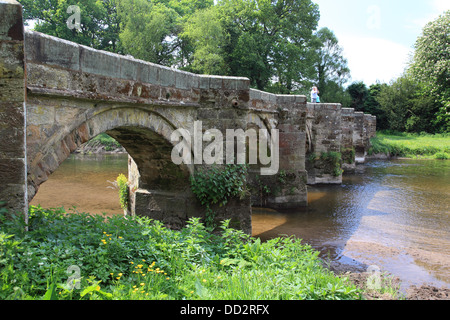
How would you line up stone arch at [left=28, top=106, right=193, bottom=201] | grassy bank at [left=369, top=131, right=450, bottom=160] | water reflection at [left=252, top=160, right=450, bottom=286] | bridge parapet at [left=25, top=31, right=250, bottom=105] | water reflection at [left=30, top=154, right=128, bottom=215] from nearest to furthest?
1. bridge parapet at [left=25, top=31, right=250, bottom=105]
2. stone arch at [left=28, top=106, right=193, bottom=201]
3. water reflection at [left=252, top=160, right=450, bottom=286]
4. water reflection at [left=30, top=154, right=128, bottom=215]
5. grassy bank at [left=369, top=131, right=450, bottom=160]

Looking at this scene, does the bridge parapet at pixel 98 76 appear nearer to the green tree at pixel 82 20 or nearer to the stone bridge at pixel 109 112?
the stone bridge at pixel 109 112

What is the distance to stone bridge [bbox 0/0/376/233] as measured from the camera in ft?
12.1

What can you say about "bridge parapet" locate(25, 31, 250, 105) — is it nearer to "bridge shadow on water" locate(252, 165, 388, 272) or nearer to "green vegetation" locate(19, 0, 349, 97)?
"bridge shadow on water" locate(252, 165, 388, 272)

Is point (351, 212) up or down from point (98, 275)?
down

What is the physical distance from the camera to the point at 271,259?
4641mm

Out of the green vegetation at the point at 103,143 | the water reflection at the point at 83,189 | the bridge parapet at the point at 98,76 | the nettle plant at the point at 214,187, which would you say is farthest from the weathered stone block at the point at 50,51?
the green vegetation at the point at 103,143

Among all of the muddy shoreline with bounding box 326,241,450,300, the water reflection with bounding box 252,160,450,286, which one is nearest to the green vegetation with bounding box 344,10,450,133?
the water reflection with bounding box 252,160,450,286

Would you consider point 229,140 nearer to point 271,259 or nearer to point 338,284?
point 271,259

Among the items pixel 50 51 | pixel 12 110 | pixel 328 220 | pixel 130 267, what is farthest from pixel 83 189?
pixel 130 267

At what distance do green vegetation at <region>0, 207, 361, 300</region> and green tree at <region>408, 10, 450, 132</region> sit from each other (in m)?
23.9

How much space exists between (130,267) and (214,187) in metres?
3.42

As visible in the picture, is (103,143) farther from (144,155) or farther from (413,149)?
(413,149)
